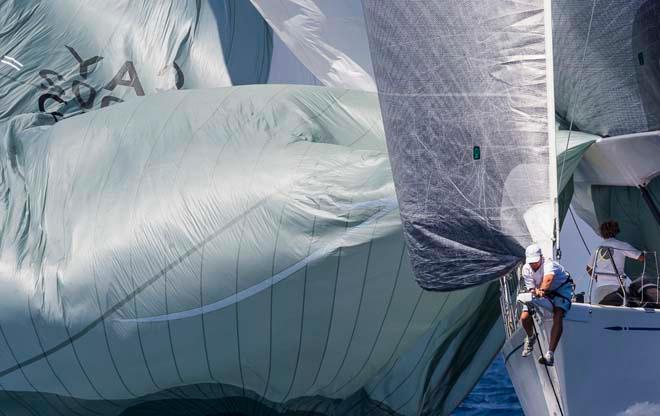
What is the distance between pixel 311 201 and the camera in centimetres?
716

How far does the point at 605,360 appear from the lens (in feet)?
19.8

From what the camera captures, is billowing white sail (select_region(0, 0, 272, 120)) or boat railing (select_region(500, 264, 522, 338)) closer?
boat railing (select_region(500, 264, 522, 338))

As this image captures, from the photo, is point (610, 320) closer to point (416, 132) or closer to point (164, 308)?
point (416, 132)

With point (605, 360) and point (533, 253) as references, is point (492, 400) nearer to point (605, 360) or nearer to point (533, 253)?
point (605, 360)

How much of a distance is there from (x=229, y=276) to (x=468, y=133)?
1752 mm

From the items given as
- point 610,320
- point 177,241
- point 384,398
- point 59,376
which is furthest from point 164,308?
point 610,320

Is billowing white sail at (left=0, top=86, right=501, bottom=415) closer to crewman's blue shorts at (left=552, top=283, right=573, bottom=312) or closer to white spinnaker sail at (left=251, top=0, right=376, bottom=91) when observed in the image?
white spinnaker sail at (left=251, top=0, right=376, bottom=91)

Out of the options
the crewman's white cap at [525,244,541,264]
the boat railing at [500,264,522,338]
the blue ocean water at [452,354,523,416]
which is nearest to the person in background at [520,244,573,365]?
the crewman's white cap at [525,244,541,264]

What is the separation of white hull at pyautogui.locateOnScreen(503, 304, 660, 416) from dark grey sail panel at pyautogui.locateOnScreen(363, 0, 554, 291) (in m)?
0.47

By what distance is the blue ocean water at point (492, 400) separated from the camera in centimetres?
1003

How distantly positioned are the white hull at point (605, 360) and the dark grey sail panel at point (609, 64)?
1.40 m

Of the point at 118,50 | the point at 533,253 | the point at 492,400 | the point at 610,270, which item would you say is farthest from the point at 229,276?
the point at 492,400

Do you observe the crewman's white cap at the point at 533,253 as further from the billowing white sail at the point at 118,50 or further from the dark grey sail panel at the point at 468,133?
the billowing white sail at the point at 118,50

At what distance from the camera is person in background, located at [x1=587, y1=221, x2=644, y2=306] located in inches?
252
